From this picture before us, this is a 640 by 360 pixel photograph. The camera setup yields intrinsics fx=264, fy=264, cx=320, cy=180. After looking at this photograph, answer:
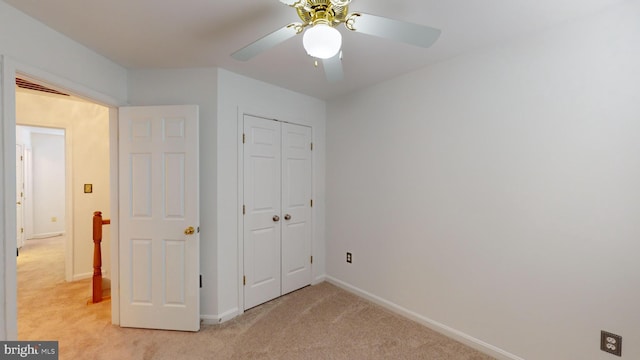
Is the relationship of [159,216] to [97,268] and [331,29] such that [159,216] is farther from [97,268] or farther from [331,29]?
[331,29]

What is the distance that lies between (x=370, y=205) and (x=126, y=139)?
2.43 meters

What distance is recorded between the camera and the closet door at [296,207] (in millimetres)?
3045

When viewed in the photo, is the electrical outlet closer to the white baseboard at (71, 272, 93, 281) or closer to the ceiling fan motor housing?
the ceiling fan motor housing

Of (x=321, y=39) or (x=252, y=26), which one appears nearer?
(x=321, y=39)

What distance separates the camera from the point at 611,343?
1531mm

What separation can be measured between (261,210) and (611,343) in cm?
273

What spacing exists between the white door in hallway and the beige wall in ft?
4.97

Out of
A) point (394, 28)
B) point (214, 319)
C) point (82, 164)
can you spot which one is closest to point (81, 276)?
point (82, 164)

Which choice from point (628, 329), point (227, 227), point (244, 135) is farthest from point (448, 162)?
point (227, 227)

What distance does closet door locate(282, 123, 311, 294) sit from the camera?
9.99 ft

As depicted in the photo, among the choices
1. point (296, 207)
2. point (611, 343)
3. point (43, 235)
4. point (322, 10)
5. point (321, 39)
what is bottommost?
point (43, 235)

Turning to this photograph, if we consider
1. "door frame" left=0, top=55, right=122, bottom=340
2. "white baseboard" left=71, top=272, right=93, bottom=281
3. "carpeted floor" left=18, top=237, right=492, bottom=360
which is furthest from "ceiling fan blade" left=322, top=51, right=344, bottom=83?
"white baseboard" left=71, top=272, right=93, bottom=281

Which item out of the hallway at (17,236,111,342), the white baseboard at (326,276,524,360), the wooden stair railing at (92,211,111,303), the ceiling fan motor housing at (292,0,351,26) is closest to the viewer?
the ceiling fan motor housing at (292,0,351,26)

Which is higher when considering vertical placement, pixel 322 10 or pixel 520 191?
pixel 322 10
